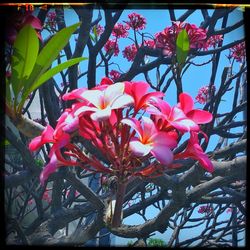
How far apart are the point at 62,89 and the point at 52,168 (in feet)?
0.87

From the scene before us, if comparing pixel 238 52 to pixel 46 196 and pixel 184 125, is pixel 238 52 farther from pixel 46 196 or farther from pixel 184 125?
pixel 46 196

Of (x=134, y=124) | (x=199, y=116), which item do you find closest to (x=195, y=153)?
(x=199, y=116)

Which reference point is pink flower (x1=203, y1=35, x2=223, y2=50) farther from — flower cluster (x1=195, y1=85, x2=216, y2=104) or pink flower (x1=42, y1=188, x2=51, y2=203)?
pink flower (x1=42, y1=188, x2=51, y2=203)

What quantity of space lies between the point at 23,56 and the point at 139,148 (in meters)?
0.46

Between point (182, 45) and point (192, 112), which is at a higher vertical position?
point (182, 45)

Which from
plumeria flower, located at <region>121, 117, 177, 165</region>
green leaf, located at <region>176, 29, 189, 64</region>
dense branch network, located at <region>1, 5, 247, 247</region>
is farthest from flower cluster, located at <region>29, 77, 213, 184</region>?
green leaf, located at <region>176, 29, 189, 64</region>

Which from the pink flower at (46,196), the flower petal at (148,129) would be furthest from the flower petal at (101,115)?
the pink flower at (46,196)

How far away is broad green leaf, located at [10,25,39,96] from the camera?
1.14 m

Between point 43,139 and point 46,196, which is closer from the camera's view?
point 43,139

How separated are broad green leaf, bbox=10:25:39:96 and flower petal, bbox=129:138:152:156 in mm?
388

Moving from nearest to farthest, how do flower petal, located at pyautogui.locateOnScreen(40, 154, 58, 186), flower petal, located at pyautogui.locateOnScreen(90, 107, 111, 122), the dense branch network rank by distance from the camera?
1. flower petal, located at pyautogui.locateOnScreen(90, 107, 111, 122)
2. flower petal, located at pyautogui.locateOnScreen(40, 154, 58, 186)
3. the dense branch network

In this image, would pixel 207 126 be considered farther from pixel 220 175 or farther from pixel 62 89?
pixel 62 89

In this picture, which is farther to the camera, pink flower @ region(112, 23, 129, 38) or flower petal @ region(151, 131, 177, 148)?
pink flower @ region(112, 23, 129, 38)

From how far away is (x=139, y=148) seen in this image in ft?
3.24
